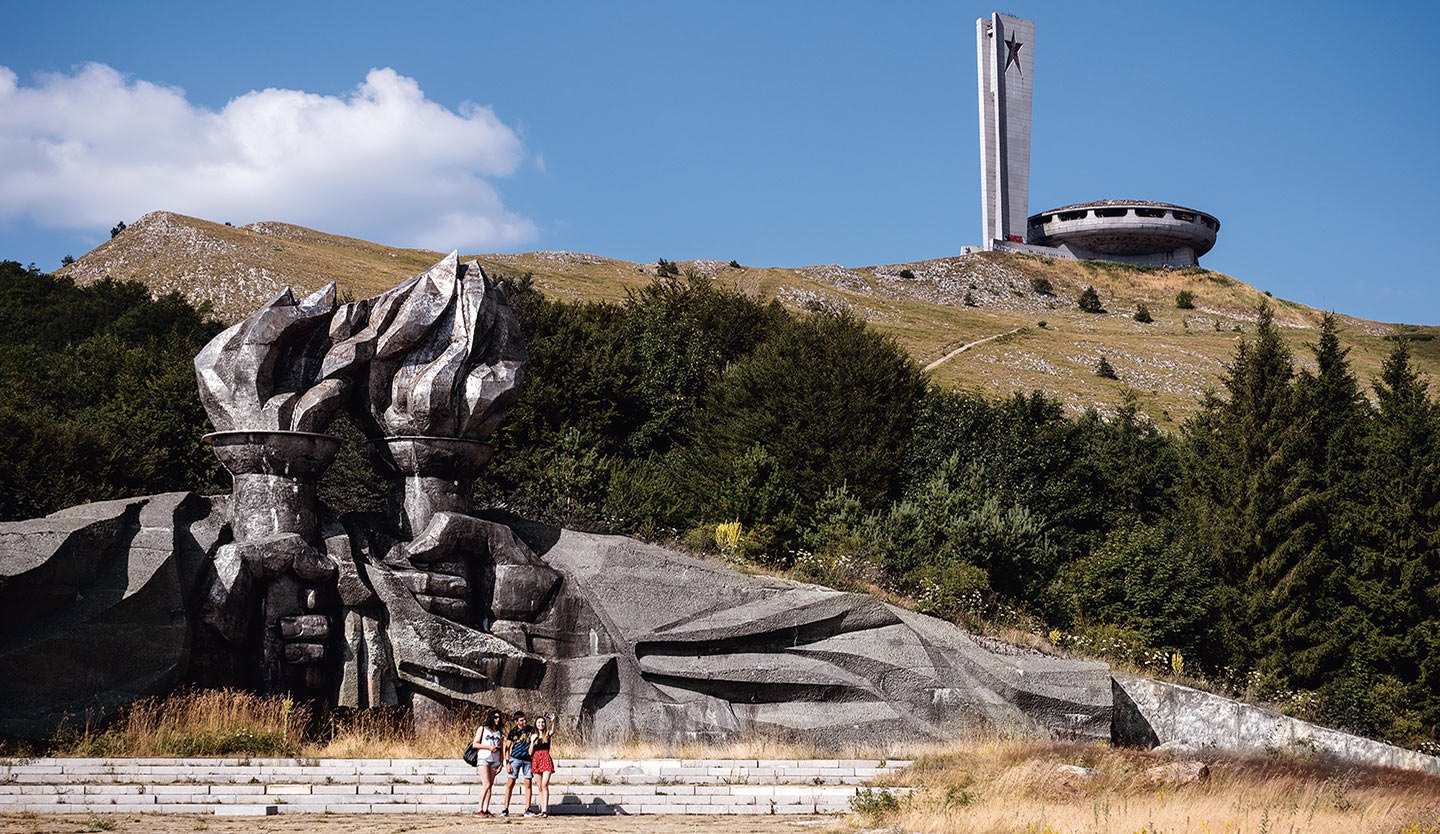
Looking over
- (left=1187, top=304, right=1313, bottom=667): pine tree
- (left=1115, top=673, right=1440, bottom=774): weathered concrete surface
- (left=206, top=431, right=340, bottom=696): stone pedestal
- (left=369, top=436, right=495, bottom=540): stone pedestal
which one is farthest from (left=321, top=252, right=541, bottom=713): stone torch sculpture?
(left=1187, top=304, right=1313, bottom=667): pine tree

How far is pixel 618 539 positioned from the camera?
17375 mm

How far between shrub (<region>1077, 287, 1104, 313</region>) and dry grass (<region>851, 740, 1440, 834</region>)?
271ft

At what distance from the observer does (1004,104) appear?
341 feet

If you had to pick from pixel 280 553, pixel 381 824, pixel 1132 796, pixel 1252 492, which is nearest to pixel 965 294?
pixel 1252 492

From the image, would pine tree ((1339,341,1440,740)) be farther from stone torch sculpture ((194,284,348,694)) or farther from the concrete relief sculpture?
stone torch sculpture ((194,284,348,694))

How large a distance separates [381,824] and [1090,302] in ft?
296

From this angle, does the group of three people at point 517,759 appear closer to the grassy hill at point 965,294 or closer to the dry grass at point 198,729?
the dry grass at point 198,729

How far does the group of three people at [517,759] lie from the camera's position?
39.1 ft

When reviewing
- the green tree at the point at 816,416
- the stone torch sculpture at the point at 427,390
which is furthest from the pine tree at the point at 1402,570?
the stone torch sculpture at the point at 427,390

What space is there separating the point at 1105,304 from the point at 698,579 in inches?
3459

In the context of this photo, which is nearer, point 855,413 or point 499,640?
point 499,640

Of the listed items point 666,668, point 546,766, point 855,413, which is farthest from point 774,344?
point 546,766

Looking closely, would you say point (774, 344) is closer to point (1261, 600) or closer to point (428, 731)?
point (1261, 600)

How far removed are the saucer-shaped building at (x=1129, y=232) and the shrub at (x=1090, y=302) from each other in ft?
56.0
